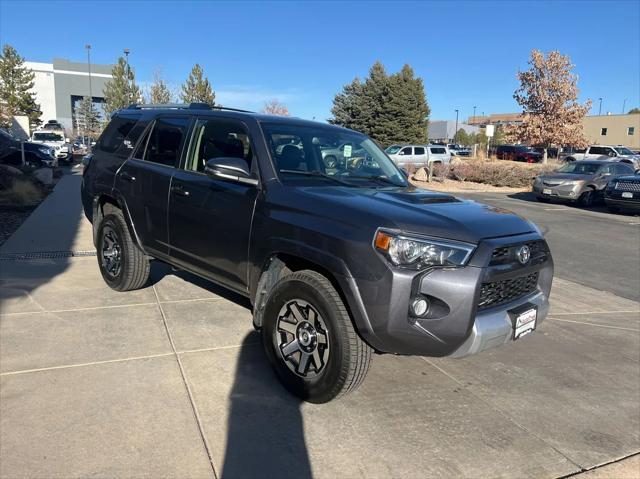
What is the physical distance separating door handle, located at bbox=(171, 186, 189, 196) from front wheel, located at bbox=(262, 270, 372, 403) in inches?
51.4

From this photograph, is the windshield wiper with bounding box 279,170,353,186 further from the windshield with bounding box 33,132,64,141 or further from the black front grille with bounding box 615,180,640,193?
the windshield with bounding box 33,132,64,141

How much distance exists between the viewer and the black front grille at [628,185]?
15.6 metres

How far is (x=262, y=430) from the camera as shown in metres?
3.00

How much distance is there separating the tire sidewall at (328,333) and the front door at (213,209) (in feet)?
1.46

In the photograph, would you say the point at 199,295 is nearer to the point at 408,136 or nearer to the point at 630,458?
the point at 630,458

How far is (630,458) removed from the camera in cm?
306

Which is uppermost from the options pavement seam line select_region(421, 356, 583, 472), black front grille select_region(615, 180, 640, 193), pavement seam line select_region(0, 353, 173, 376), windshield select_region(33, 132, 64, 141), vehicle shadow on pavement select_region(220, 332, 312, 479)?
windshield select_region(33, 132, 64, 141)

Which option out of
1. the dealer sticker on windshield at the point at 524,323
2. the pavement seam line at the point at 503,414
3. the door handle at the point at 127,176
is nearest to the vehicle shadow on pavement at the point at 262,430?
the pavement seam line at the point at 503,414

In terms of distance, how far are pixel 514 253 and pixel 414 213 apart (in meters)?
0.69

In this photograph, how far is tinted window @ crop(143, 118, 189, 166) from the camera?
4512 millimetres

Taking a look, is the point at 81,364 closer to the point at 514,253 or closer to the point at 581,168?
the point at 514,253

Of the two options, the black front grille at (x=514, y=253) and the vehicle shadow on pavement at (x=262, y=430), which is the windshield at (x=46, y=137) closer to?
the vehicle shadow on pavement at (x=262, y=430)

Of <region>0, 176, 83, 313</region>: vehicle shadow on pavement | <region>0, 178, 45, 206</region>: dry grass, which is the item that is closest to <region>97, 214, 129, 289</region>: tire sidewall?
<region>0, 176, 83, 313</region>: vehicle shadow on pavement

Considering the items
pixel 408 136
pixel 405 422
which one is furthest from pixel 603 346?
pixel 408 136
